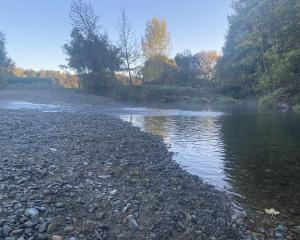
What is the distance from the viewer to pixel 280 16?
23.0 metres

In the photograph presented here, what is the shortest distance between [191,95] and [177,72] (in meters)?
12.9

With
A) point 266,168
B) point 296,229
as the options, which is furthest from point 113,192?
point 266,168

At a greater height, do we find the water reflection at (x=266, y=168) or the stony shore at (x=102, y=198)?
the stony shore at (x=102, y=198)

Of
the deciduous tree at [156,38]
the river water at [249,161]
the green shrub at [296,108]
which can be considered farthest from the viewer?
the deciduous tree at [156,38]

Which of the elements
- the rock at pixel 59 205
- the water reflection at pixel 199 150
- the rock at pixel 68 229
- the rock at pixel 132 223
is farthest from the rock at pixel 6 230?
the water reflection at pixel 199 150

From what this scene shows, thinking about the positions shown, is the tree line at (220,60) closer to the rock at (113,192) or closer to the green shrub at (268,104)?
the green shrub at (268,104)

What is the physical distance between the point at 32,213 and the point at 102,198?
140 cm

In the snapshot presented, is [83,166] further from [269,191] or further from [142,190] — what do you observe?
[269,191]

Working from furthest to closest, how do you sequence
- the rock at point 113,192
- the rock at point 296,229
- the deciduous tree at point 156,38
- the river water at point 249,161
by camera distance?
1. the deciduous tree at point 156,38
2. the river water at point 249,161
3. the rock at point 113,192
4. the rock at point 296,229

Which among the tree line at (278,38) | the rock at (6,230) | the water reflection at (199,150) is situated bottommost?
the water reflection at (199,150)

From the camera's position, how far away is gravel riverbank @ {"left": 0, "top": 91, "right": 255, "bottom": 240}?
447 cm

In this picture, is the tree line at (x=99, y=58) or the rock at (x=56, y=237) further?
the tree line at (x=99, y=58)

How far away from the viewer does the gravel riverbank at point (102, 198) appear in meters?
4.47

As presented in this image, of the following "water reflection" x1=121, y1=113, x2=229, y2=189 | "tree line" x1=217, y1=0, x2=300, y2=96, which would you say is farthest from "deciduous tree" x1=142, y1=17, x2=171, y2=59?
"water reflection" x1=121, y1=113, x2=229, y2=189
